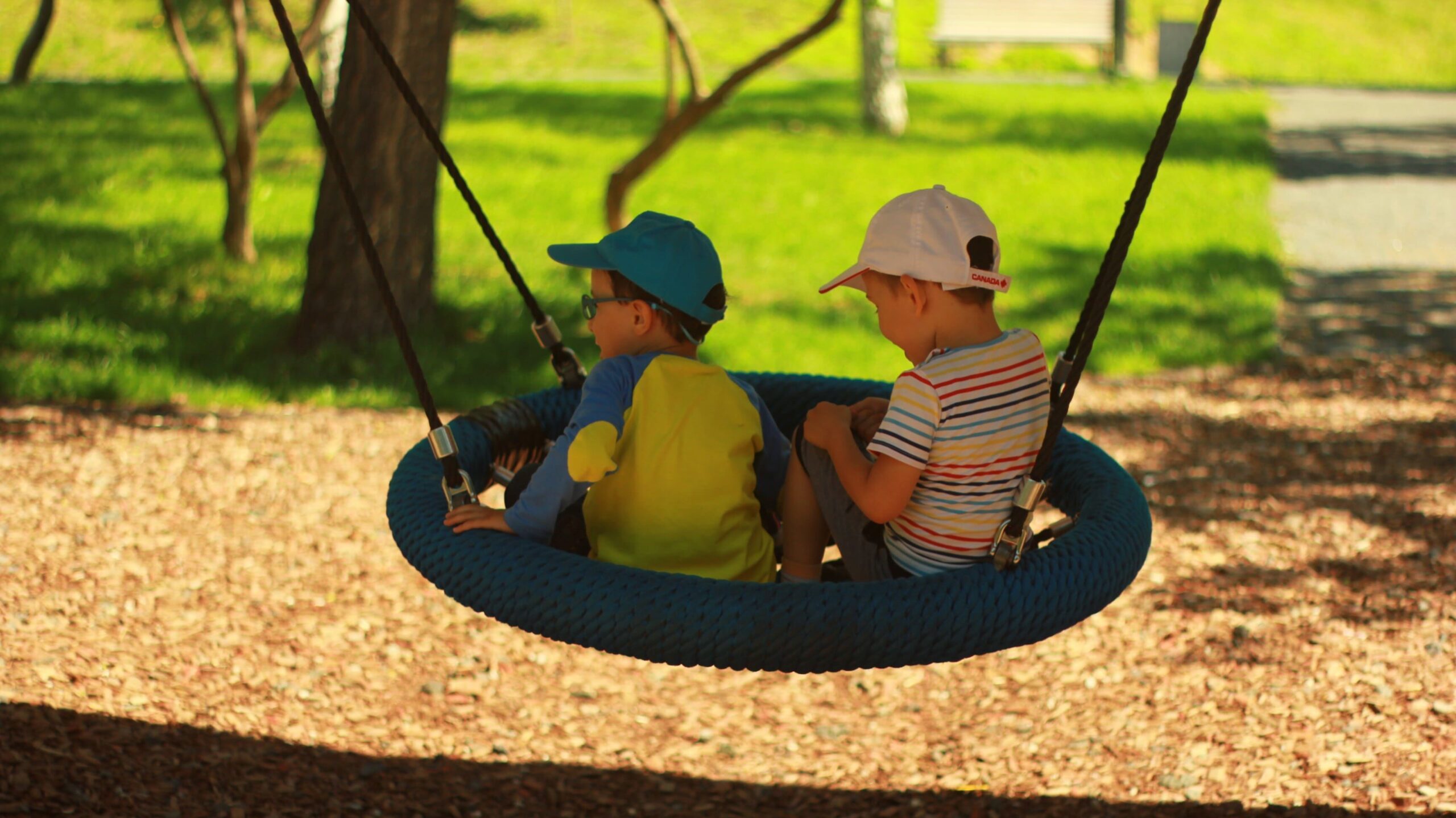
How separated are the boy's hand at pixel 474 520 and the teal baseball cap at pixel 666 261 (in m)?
0.48

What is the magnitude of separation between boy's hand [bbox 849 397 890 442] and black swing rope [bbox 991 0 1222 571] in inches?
16.9

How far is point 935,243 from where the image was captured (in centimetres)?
248

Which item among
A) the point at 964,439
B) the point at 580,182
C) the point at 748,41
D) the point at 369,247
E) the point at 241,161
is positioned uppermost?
the point at 369,247

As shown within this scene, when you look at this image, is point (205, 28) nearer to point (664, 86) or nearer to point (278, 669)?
point (664, 86)

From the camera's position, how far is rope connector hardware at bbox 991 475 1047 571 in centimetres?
A: 242

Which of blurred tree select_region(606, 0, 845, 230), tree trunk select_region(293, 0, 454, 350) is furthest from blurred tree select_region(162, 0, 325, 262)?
blurred tree select_region(606, 0, 845, 230)

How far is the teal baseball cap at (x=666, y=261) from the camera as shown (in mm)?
2678

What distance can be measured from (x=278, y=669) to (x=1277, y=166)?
11.3 metres

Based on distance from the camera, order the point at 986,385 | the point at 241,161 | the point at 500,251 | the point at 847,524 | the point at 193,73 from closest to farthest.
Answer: the point at 986,385
the point at 847,524
the point at 500,251
the point at 241,161
the point at 193,73

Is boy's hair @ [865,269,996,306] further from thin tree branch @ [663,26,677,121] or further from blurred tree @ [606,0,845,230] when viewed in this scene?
thin tree branch @ [663,26,677,121]

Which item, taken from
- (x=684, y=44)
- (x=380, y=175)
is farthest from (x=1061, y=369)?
(x=684, y=44)

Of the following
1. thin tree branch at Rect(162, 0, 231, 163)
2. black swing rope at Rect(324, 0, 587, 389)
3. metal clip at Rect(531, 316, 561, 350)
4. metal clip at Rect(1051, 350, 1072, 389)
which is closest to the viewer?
metal clip at Rect(1051, 350, 1072, 389)

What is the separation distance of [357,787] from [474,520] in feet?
4.59

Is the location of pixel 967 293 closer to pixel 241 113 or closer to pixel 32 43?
pixel 241 113
